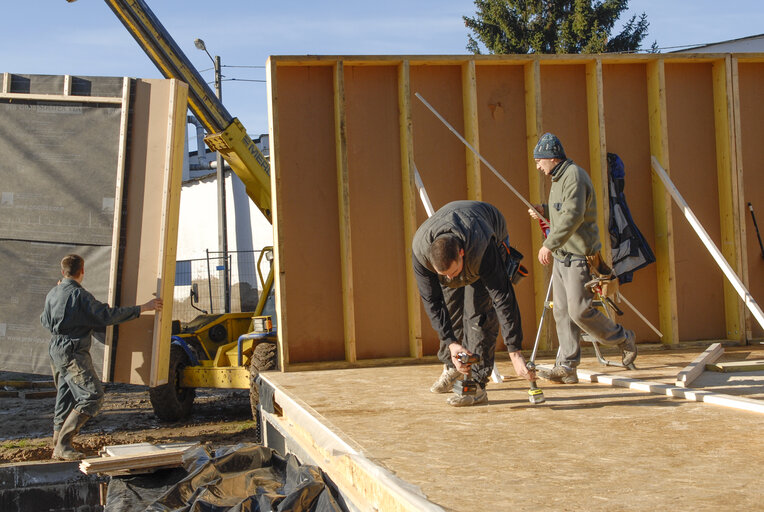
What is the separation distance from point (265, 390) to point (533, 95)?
329 cm

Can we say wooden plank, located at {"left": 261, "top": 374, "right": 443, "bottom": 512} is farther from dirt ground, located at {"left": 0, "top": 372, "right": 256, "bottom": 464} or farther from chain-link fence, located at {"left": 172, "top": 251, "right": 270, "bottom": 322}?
chain-link fence, located at {"left": 172, "top": 251, "right": 270, "bottom": 322}

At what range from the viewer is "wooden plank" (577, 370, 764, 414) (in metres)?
3.38

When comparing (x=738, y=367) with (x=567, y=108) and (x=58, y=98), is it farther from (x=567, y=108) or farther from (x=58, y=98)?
(x=58, y=98)

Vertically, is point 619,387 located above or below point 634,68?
below

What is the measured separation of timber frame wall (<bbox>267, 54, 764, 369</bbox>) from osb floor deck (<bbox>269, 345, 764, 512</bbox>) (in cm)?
123

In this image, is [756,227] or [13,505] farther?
[756,227]

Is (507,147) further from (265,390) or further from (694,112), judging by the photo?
(265,390)

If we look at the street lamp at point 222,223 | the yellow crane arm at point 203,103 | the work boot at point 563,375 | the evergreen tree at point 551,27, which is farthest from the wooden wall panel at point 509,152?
the evergreen tree at point 551,27

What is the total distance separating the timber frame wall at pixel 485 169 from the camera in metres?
5.68

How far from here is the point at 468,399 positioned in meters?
3.62

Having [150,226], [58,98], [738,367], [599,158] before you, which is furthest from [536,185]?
[58,98]

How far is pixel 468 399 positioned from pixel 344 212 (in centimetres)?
241

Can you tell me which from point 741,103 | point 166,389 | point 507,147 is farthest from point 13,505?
point 741,103

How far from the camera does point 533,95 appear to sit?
5.98m
